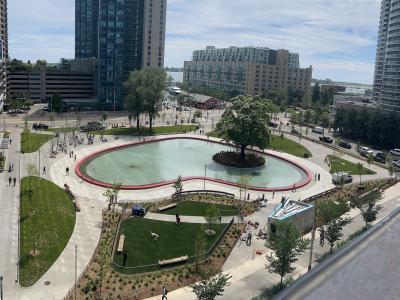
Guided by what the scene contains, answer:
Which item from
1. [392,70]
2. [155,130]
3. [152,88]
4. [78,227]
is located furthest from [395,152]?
[78,227]

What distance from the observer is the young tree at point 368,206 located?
25156 millimetres

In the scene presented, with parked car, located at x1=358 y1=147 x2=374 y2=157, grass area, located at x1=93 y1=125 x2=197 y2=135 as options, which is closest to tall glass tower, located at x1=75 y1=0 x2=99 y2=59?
grass area, located at x1=93 y1=125 x2=197 y2=135

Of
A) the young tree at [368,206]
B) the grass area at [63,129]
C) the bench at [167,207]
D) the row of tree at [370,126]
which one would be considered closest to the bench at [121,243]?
the bench at [167,207]

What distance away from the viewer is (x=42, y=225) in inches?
924

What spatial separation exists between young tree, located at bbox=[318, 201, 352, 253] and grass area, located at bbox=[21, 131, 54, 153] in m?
29.5

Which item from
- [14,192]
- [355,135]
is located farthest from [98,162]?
[355,135]

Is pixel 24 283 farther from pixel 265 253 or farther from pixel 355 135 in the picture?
pixel 355 135

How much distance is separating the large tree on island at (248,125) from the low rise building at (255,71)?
2724 inches

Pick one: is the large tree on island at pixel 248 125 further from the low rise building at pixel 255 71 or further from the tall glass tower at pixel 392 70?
the low rise building at pixel 255 71

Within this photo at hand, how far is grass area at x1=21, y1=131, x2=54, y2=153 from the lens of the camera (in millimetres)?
42469

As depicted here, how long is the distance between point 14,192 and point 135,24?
5321cm

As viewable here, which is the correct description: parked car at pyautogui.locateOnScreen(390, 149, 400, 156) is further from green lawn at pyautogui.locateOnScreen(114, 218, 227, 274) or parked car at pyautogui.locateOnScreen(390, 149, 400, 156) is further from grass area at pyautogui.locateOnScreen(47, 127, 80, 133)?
grass area at pyautogui.locateOnScreen(47, 127, 80, 133)

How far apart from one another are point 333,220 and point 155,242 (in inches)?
375

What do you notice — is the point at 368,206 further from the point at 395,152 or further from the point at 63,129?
the point at 63,129
